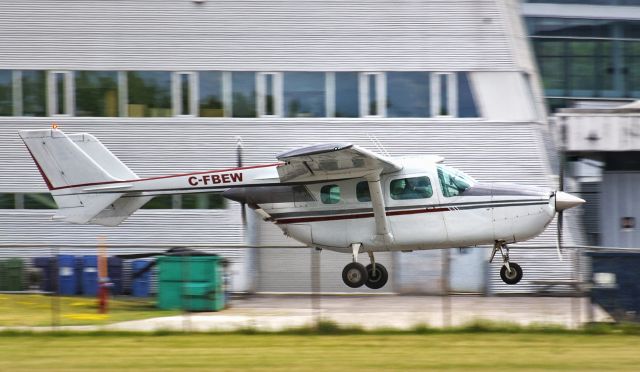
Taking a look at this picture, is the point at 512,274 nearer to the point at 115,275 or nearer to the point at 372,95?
the point at 115,275

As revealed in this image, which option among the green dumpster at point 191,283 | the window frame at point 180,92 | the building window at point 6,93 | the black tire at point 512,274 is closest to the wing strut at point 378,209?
the black tire at point 512,274

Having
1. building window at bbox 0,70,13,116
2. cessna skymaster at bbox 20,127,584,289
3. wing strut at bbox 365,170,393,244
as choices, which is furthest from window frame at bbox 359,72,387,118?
building window at bbox 0,70,13,116

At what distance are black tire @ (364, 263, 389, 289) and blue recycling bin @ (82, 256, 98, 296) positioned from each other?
7849 mm

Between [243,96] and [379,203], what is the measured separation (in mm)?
8465

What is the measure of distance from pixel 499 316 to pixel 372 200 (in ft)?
18.9

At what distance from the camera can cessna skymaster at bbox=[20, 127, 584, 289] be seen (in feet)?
79.8

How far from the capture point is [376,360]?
16.6 meters

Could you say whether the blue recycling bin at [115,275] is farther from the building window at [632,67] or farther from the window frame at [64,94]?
the building window at [632,67]

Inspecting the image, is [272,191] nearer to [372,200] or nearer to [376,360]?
[372,200]

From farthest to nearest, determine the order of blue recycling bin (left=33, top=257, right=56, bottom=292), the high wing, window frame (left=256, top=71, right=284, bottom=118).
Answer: window frame (left=256, top=71, right=284, bottom=118) → the high wing → blue recycling bin (left=33, top=257, right=56, bottom=292)

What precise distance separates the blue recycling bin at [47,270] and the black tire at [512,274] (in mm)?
9618

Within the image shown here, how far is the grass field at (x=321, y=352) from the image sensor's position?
16234 millimetres

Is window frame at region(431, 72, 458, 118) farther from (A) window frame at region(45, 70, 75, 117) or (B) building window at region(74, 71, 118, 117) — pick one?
(A) window frame at region(45, 70, 75, 117)

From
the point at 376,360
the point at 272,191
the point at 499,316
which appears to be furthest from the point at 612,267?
the point at 272,191
